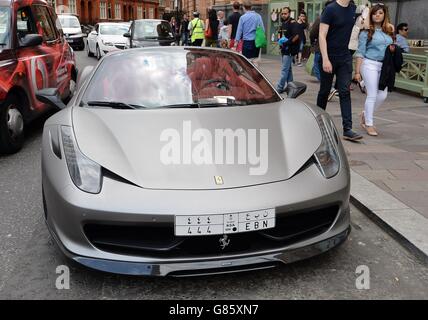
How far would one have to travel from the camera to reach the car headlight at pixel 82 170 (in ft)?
8.89

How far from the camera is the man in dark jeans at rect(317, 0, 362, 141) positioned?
227 inches

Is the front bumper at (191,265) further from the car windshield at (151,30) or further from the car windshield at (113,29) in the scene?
the car windshield at (113,29)

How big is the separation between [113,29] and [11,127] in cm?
1423

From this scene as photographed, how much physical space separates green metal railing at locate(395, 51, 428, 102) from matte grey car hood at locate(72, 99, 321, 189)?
675cm

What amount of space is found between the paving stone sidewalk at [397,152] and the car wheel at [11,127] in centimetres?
394

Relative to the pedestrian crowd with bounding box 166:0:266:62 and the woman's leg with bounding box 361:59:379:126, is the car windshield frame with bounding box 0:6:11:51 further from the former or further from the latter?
the pedestrian crowd with bounding box 166:0:266:62

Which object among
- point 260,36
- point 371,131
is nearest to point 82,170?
point 371,131

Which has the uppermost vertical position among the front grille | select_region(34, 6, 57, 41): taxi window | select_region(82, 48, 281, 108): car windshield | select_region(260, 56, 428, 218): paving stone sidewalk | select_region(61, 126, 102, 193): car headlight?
select_region(34, 6, 57, 41): taxi window

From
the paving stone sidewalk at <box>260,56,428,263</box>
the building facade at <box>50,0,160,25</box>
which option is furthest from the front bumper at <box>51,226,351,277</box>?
the building facade at <box>50,0,160,25</box>

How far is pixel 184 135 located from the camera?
3.09m

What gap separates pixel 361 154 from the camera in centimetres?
554

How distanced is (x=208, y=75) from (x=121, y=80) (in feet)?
2.37

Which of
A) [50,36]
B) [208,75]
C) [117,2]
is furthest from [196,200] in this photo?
[117,2]

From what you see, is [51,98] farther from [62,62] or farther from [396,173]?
[62,62]
